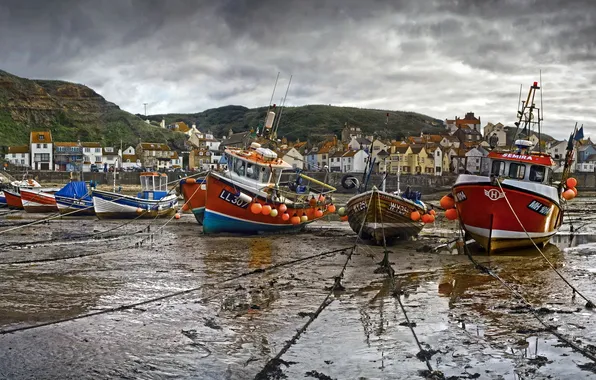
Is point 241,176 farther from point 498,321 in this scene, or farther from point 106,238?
point 498,321

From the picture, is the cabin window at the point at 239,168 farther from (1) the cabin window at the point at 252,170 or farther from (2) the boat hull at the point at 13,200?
(2) the boat hull at the point at 13,200

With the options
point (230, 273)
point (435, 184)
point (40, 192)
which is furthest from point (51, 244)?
point (435, 184)

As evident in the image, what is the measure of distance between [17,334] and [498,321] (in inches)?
250

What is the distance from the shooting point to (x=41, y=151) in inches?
3504

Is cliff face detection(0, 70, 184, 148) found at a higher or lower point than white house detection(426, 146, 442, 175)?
higher

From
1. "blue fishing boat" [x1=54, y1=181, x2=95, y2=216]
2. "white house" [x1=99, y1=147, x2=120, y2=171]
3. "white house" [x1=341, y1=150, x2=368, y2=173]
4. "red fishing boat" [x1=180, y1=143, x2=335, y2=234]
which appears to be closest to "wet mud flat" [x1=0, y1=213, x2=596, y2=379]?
"red fishing boat" [x1=180, y1=143, x2=335, y2=234]

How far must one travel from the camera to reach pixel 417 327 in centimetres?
726

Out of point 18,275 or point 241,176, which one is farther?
point 241,176

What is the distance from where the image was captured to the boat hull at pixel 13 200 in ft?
120

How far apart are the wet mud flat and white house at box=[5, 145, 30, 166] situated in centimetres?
8243

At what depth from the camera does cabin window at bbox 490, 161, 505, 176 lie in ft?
50.1

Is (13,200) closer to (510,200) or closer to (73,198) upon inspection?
(73,198)

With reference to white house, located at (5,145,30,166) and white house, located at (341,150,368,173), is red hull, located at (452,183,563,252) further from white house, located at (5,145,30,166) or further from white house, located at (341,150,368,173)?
white house, located at (5,145,30,166)

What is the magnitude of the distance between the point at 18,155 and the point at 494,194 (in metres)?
89.7
